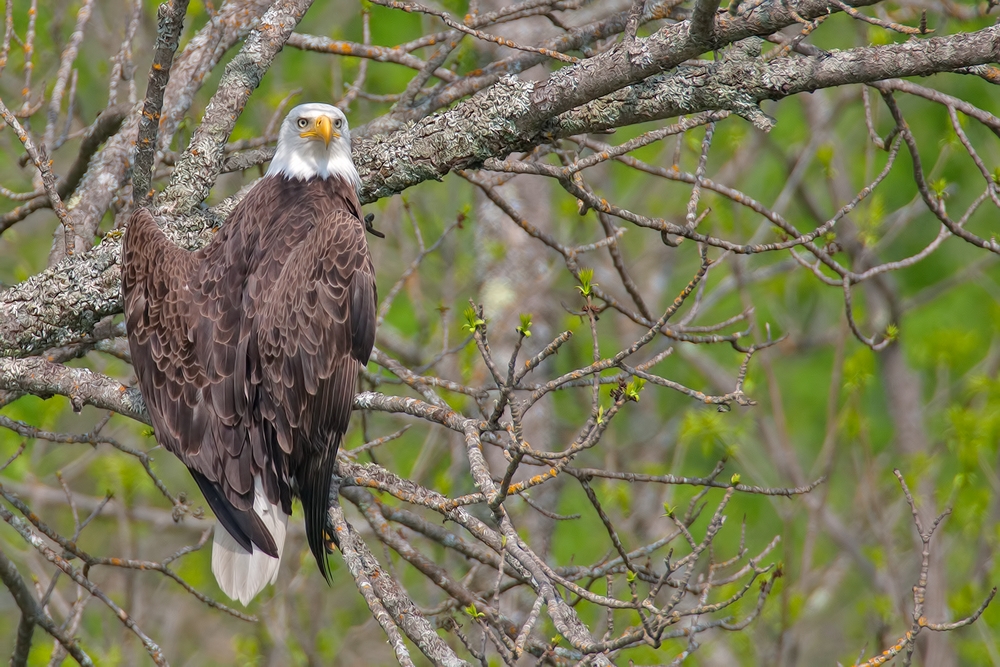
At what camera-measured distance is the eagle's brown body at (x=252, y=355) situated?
3.32m

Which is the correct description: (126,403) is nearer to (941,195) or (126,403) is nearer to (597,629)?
(941,195)

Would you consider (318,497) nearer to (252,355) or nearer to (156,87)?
(252,355)

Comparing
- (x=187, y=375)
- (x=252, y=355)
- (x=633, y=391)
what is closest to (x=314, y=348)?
(x=252, y=355)

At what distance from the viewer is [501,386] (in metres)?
2.44

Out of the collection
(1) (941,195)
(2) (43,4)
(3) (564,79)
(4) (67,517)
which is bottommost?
(3) (564,79)

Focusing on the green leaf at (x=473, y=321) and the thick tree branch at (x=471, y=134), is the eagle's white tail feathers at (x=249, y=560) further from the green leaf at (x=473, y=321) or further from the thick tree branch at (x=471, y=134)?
the green leaf at (x=473, y=321)

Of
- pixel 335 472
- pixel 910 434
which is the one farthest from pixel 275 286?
pixel 910 434

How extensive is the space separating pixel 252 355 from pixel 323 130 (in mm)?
1109

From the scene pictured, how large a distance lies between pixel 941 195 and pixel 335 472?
2.55m

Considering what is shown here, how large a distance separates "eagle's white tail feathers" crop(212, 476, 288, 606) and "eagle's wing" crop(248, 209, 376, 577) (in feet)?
0.57

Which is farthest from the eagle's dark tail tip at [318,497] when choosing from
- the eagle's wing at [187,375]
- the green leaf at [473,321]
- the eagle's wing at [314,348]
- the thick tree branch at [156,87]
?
the thick tree branch at [156,87]

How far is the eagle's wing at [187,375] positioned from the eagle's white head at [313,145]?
843mm

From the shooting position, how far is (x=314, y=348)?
3.40m

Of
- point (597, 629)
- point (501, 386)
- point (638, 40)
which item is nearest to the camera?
point (501, 386)
